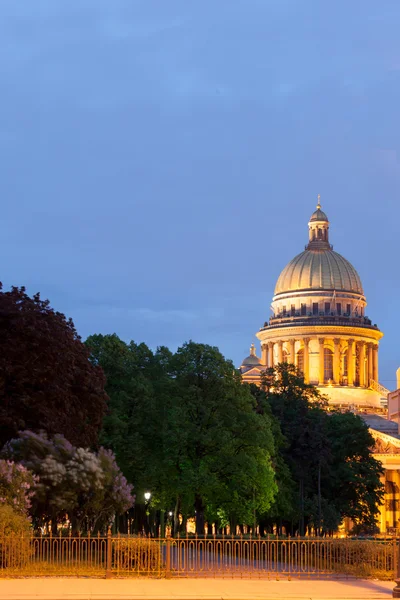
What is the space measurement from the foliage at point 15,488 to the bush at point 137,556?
6.45 metres

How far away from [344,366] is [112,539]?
15558 centimetres

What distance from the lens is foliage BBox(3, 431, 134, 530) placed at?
56.6m

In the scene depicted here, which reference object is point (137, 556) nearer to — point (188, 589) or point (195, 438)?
point (188, 589)

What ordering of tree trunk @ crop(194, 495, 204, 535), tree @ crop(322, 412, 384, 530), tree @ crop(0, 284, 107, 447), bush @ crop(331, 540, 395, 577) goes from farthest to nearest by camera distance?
tree @ crop(322, 412, 384, 530) < tree trunk @ crop(194, 495, 204, 535) < tree @ crop(0, 284, 107, 447) < bush @ crop(331, 540, 395, 577)

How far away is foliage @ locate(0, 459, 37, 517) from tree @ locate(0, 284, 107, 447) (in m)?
11.0

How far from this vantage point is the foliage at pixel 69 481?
186ft

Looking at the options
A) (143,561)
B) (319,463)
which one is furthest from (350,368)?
(143,561)

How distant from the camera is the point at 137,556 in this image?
46.3 metres

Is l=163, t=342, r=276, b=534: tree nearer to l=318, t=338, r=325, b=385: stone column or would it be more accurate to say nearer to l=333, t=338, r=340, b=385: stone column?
l=318, t=338, r=325, b=385: stone column

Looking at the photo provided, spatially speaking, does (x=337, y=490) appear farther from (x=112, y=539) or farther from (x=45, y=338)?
(x=112, y=539)

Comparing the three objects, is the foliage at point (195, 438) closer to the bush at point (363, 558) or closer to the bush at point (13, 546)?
the bush at point (363, 558)

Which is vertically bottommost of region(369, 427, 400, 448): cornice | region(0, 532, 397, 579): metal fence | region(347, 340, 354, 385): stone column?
region(0, 532, 397, 579): metal fence

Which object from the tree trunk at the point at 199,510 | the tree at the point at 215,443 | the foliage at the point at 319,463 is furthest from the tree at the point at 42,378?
the foliage at the point at 319,463

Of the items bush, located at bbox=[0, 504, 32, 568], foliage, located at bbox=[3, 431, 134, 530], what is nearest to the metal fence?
bush, located at bbox=[0, 504, 32, 568]
